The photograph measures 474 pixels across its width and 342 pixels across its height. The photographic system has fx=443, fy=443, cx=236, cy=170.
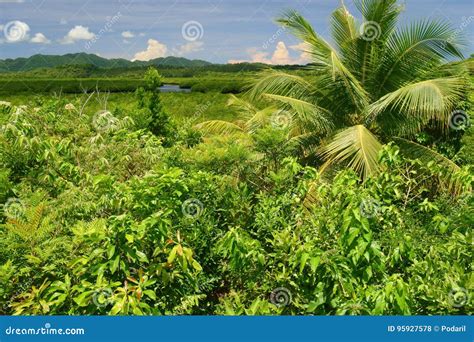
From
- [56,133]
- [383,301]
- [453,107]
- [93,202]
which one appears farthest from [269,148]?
[453,107]

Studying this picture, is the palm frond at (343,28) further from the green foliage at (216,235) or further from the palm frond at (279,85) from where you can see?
the green foliage at (216,235)

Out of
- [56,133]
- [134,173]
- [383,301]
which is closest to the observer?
[383,301]

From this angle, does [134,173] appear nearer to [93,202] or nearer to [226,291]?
[93,202]

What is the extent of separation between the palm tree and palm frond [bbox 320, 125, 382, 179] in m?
0.06

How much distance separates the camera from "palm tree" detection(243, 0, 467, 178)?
6.84 metres

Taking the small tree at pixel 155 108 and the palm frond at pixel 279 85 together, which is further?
the small tree at pixel 155 108

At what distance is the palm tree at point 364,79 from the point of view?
684 cm

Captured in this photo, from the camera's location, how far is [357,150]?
6.03 m

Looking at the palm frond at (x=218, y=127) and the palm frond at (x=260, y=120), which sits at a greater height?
the palm frond at (x=260, y=120)

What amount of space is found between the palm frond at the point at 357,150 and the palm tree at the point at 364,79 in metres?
0.06

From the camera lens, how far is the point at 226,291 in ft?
12.4

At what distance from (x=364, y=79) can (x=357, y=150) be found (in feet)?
7.04

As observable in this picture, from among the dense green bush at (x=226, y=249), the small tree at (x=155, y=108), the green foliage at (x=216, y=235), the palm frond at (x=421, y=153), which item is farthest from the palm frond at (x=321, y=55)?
the small tree at (x=155, y=108)

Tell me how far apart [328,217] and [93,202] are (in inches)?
77.5
